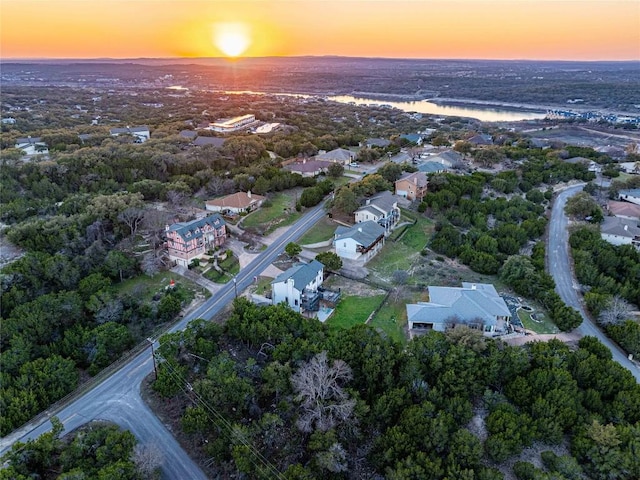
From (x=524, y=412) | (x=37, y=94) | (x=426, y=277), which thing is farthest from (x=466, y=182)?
(x=37, y=94)

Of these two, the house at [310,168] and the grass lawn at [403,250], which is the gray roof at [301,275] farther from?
the house at [310,168]

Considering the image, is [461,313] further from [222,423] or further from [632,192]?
[632,192]

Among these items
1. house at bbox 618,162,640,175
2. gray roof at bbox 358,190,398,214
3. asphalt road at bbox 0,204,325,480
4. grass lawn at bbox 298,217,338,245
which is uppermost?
gray roof at bbox 358,190,398,214

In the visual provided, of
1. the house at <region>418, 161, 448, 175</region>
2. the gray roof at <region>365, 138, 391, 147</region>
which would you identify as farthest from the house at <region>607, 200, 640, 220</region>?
the gray roof at <region>365, 138, 391, 147</region>

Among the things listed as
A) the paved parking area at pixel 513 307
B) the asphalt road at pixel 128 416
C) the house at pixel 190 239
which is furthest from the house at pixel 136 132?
the paved parking area at pixel 513 307

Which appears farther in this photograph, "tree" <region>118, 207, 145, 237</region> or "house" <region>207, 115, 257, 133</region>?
"house" <region>207, 115, 257, 133</region>

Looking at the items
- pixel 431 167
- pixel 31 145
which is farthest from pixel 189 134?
pixel 431 167

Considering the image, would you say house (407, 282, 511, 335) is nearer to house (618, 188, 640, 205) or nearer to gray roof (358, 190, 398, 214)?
gray roof (358, 190, 398, 214)
